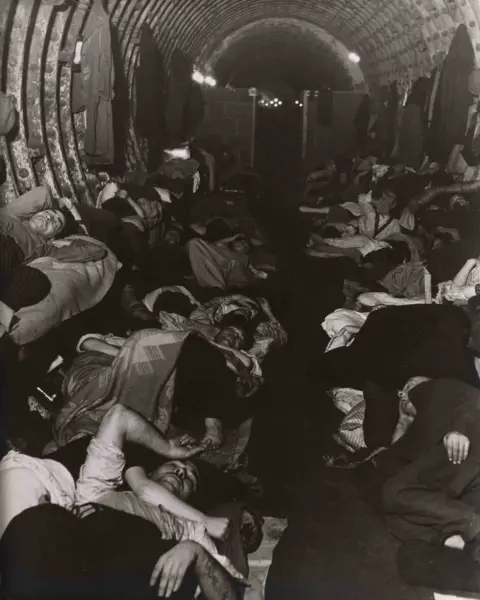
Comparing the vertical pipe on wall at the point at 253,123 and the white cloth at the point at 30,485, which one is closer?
the white cloth at the point at 30,485

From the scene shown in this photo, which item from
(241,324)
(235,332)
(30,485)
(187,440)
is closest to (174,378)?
(187,440)

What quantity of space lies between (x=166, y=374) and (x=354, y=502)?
149 centimetres

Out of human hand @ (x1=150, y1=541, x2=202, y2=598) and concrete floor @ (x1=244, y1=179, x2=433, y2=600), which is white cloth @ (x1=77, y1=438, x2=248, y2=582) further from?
concrete floor @ (x1=244, y1=179, x2=433, y2=600)

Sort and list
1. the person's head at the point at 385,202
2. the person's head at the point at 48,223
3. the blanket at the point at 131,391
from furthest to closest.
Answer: the person's head at the point at 385,202, the person's head at the point at 48,223, the blanket at the point at 131,391

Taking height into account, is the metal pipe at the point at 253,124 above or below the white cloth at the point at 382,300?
above

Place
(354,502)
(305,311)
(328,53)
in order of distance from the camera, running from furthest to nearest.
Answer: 1. (328,53)
2. (305,311)
3. (354,502)

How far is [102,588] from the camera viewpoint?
3.80 meters

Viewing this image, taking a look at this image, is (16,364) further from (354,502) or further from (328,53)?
(328,53)

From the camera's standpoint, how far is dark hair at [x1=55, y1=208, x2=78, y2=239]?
224 inches

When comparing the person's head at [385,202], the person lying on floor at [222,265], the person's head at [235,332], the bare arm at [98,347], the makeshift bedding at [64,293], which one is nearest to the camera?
the bare arm at [98,347]

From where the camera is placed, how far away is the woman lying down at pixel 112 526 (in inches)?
146

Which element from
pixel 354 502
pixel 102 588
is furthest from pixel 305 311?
pixel 102 588

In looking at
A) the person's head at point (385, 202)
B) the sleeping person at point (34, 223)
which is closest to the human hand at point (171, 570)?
the sleeping person at point (34, 223)

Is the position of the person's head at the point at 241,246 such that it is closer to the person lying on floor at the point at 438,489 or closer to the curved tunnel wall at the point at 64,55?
the curved tunnel wall at the point at 64,55
